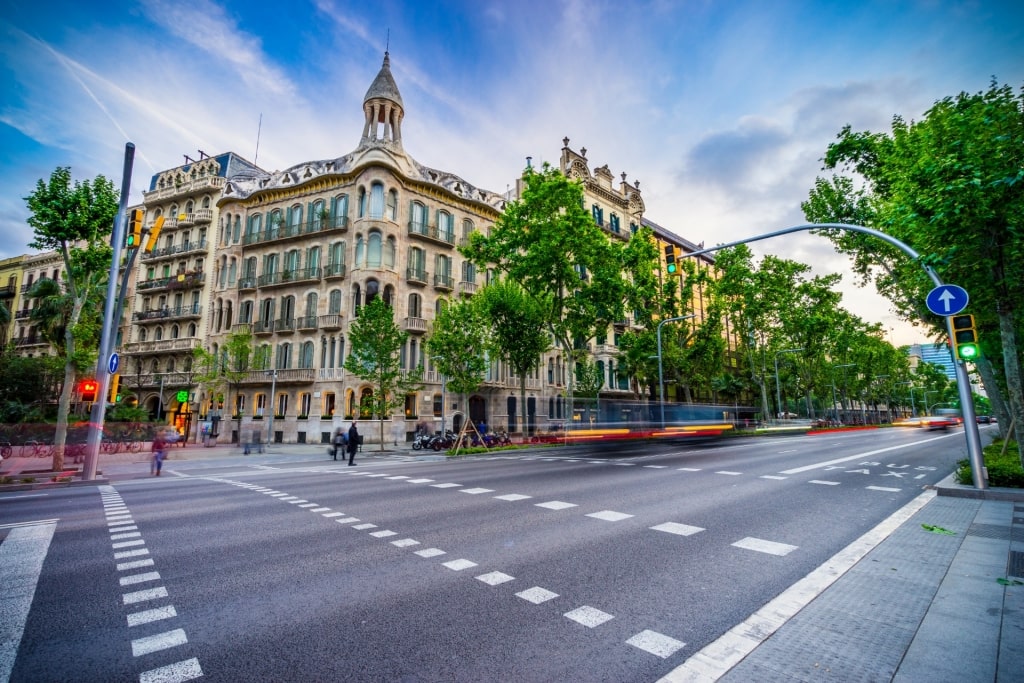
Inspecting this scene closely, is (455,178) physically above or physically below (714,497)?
above

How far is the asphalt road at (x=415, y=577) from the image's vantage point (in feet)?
A: 10.2

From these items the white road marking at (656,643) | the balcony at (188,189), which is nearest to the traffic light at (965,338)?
the white road marking at (656,643)

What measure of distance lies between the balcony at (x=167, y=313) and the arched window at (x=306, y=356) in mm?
12956

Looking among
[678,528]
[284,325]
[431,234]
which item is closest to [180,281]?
[284,325]

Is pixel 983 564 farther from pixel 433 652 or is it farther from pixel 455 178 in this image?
pixel 455 178

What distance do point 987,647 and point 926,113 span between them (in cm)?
1891

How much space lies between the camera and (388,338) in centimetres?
2684

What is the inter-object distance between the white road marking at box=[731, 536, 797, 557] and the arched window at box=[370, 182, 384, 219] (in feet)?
109

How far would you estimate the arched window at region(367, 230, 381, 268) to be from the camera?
33719 mm

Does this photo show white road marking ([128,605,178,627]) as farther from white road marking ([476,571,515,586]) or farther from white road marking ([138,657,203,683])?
white road marking ([476,571,515,586])

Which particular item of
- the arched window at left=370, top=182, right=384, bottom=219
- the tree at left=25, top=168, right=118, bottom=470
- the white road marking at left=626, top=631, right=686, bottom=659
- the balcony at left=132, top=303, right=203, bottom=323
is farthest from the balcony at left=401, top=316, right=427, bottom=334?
the white road marking at left=626, top=631, right=686, bottom=659

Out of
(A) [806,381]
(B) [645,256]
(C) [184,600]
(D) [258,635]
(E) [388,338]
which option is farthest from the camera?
(A) [806,381]

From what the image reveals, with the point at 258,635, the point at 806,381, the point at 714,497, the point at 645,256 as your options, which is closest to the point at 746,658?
the point at 258,635

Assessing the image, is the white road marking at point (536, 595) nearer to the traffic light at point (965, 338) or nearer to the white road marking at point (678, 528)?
the white road marking at point (678, 528)
